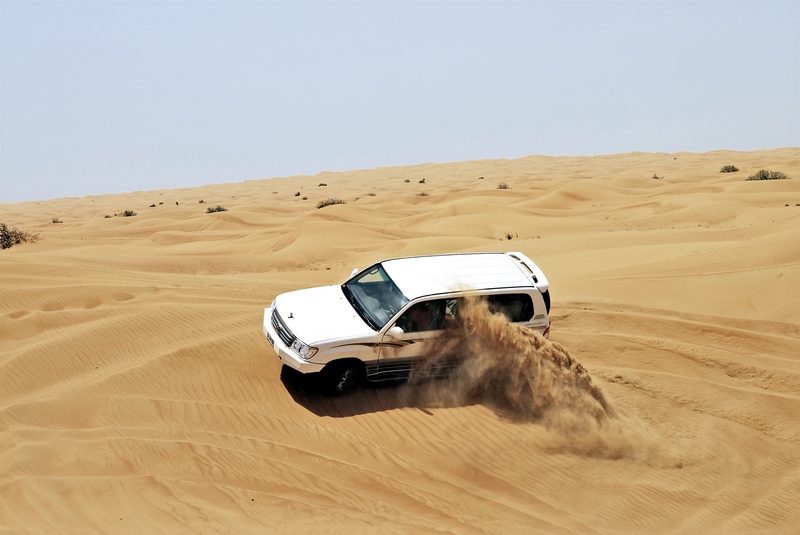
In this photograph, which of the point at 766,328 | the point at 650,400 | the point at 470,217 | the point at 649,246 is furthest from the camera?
the point at 470,217

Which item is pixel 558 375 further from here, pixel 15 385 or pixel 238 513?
pixel 15 385

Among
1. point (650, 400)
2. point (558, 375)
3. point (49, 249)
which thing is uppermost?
point (49, 249)

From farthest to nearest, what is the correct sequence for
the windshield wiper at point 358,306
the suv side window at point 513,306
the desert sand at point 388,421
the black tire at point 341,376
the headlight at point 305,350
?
the suv side window at point 513,306, the windshield wiper at point 358,306, the black tire at point 341,376, the headlight at point 305,350, the desert sand at point 388,421

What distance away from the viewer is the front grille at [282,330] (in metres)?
8.55

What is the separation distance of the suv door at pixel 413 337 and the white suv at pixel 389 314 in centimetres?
1

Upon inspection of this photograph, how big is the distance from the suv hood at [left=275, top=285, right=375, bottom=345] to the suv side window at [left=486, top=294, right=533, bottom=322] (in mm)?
1616

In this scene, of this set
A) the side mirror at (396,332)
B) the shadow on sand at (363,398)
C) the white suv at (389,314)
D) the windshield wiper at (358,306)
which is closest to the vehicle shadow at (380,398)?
the shadow on sand at (363,398)

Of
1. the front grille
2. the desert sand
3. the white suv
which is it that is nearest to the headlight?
the white suv

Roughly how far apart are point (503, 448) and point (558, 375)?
4.30ft

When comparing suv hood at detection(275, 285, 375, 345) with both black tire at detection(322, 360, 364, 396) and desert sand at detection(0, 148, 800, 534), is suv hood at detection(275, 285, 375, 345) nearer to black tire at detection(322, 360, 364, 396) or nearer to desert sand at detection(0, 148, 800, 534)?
black tire at detection(322, 360, 364, 396)

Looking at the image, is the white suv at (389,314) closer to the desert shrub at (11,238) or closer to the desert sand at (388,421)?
the desert sand at (388,421)

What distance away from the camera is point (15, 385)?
898cm

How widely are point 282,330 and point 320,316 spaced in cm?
51

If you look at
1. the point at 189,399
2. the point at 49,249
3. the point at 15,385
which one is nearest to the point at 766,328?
the point at 189,399
